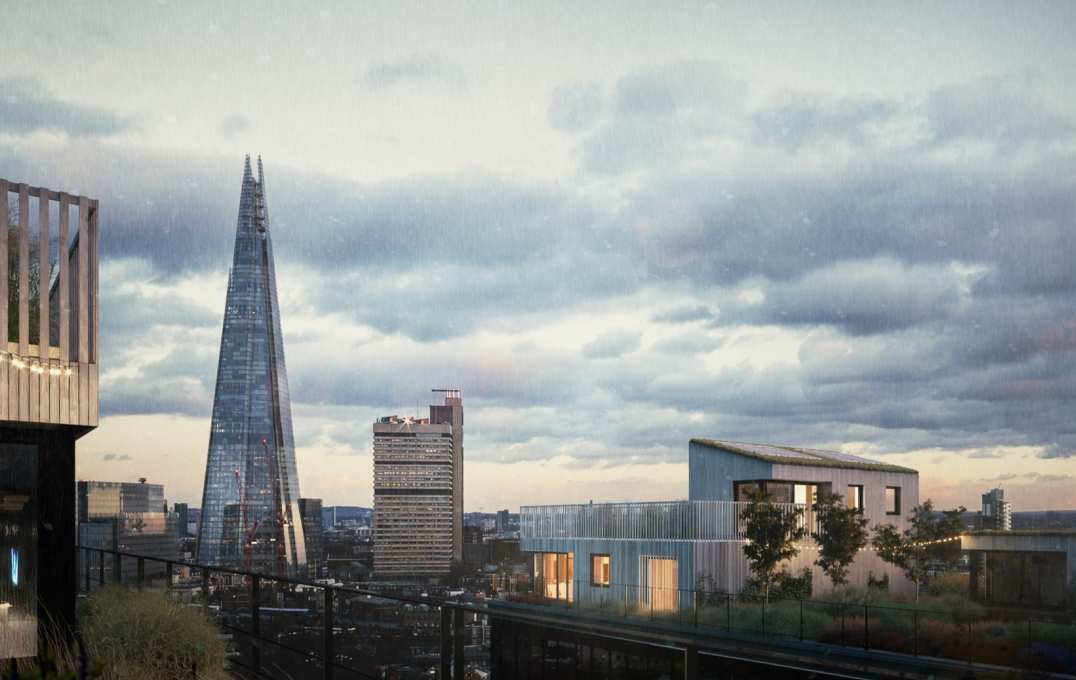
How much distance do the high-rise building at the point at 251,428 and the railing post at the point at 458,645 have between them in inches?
5315

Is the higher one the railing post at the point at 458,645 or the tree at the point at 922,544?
the railing post at the point at 458,645

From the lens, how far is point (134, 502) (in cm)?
12675

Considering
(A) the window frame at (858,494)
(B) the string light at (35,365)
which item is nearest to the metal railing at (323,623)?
(B) the string light at (35,365)

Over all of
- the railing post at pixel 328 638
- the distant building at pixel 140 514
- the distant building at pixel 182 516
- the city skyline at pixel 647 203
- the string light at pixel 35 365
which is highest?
the city skyline at pixel 647 203

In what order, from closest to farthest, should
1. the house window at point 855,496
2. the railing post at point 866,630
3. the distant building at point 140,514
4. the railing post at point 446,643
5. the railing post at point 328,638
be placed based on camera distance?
the railing post at point 446,643, the railing post at point 328,638, the railing post at point 866,630, the house window at point 855,496, the distant building at point 140,514

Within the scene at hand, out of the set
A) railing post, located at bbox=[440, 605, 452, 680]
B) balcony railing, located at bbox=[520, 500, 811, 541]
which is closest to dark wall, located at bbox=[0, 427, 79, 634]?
railing post, located at bbox=[440, 605, 452, 680]

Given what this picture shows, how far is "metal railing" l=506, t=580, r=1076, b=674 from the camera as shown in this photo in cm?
1736

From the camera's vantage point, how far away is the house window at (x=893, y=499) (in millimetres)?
32656

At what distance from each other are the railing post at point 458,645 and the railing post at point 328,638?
149 cm

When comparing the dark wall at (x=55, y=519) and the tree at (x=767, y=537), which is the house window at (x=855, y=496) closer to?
the tree at (x=767, y=537)

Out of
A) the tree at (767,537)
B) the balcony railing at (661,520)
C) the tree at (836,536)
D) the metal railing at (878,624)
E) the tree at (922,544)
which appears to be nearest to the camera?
the metal railing at (878,624)

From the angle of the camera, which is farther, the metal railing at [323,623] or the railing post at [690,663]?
the metal railing at [323,623]

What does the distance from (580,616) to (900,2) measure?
2207cm

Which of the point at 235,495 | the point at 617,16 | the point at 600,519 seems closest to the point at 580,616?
the point at 600,519
